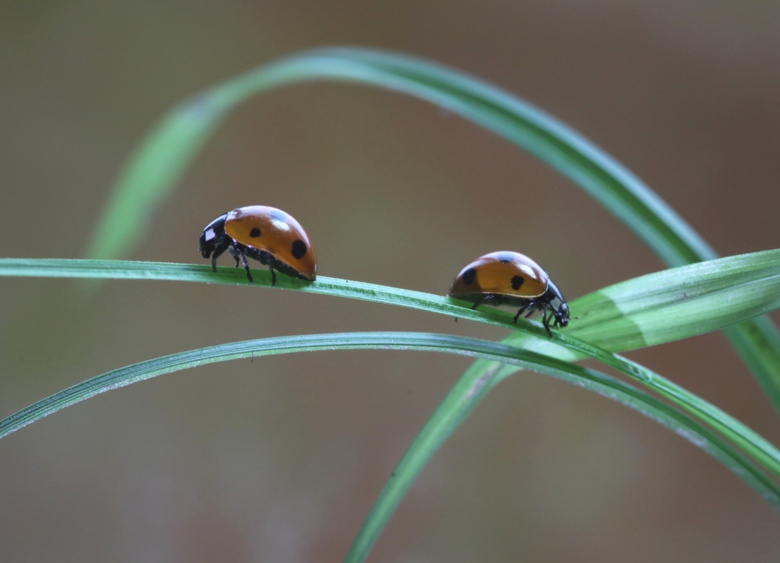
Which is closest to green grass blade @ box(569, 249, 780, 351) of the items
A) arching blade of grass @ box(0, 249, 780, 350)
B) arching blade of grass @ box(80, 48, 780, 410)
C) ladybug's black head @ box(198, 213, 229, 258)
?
arching blade of grass @ box(0, 249, 780, 350)

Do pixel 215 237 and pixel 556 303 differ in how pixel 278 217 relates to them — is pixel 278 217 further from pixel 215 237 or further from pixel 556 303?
pixel 556 303

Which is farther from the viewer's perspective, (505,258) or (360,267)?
(360,267)

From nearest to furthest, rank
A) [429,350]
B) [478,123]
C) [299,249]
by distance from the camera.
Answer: [429,350], [299,249], [478,123]

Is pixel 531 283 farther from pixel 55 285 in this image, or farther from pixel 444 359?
pixel 55 285

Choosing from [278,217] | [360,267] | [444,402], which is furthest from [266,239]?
[360,267]

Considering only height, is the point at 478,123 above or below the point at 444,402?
above

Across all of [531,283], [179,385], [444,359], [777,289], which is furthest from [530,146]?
[179,385]
